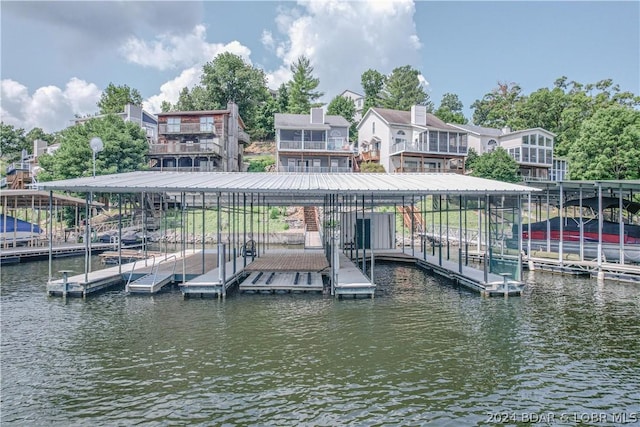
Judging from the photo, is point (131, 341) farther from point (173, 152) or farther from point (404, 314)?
point (173, 152)

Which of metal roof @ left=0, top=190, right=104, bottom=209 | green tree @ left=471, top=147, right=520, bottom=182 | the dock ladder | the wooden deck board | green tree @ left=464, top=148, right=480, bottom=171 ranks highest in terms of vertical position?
green tree @ left=464, top=148, right=480, bottom=171

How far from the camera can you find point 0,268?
2186cm

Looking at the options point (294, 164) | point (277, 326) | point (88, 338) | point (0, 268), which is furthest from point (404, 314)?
point (294, 164)

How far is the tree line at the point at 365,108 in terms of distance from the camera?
35.1 meters

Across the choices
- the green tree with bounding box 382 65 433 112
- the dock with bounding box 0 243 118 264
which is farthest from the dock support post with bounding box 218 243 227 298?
the green tree with bounding box 382 65 433 112

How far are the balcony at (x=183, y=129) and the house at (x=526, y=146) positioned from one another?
28792mm

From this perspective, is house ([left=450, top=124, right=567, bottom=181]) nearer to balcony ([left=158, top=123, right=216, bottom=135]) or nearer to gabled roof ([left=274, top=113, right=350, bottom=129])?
gabled roof ([left=274, top=113, right=350, bottom=129])

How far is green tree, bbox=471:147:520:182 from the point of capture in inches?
1666

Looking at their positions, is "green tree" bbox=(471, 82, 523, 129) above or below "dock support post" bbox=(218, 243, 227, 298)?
above

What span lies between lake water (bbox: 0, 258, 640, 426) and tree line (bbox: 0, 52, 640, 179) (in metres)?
25.8

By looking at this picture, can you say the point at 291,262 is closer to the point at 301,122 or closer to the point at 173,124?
the point at 301,122

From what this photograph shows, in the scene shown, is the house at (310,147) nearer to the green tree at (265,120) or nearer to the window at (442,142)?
the window at (442,142)

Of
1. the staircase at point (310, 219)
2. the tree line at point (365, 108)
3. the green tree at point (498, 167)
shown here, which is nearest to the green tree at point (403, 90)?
the tree line at point (365, 108)

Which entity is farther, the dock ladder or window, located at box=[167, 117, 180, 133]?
window, located at box=[167, 117, 180, 133]
